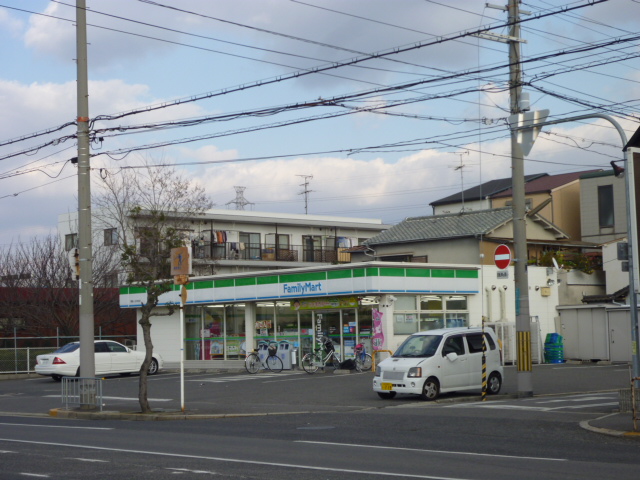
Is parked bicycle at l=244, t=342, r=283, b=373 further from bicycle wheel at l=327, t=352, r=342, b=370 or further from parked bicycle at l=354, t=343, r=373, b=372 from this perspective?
parked bicycle at l=354, t=343, r=373, b=372

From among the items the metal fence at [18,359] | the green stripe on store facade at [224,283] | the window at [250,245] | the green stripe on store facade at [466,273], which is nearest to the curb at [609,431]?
the green stripe on store facade at [466,273]

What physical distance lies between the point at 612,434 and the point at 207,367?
89.4ft

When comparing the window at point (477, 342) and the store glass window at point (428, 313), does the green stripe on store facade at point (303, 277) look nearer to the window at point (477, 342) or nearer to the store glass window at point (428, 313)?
the store glass window at point (428, 313)

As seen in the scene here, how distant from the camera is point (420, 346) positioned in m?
24.1

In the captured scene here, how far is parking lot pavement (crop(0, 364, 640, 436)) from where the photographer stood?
2208 cm

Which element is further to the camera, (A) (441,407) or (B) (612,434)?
(A) (441,407)

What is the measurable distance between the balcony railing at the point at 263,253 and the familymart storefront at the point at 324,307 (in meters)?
17.2

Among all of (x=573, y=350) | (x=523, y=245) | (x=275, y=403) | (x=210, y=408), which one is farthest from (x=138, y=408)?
(x=573, y=350)

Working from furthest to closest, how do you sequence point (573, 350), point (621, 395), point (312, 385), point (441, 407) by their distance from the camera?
point (573, 350)
point (312, 385)
point (441, 407)
point (621, 395)

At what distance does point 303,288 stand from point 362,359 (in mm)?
4578

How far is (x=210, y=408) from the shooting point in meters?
23.0

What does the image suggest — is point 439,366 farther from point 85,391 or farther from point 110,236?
point 110,236

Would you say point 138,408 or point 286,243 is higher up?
point 286,243

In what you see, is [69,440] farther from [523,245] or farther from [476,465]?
[523,245]
